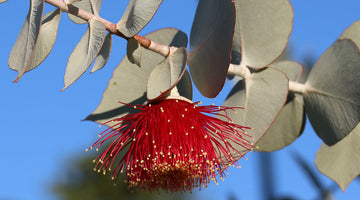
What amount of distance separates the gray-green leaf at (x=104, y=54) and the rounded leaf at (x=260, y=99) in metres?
0.27

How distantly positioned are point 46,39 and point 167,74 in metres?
0.19

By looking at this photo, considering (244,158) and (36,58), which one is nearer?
(36,58)

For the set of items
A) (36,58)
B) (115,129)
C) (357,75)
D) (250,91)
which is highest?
(36,58)

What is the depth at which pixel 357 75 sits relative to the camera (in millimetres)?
794

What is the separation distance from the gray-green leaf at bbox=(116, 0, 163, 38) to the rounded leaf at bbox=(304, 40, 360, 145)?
40 centimetres

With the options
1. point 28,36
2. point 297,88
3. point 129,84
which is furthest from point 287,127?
point 28,36

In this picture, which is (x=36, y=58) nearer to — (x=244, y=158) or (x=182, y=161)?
(x=182, y=161)

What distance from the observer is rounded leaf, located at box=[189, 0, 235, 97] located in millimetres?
635

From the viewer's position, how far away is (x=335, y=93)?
2.81 ft

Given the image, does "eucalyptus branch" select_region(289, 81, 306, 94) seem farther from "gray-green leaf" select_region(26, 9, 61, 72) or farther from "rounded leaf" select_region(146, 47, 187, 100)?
"gray-green leaf" select_region(26, 9, 61, 72)

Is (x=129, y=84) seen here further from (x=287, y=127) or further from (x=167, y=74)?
(x=287, y=127)

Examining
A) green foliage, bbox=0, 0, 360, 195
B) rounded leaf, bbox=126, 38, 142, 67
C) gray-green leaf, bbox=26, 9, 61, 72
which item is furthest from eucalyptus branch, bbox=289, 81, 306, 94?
gray-green leaf, bbox=26, 9, 61, 72

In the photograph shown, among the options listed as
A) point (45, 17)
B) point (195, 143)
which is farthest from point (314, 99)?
point (45, 17)

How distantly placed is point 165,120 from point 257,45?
0.76ft
